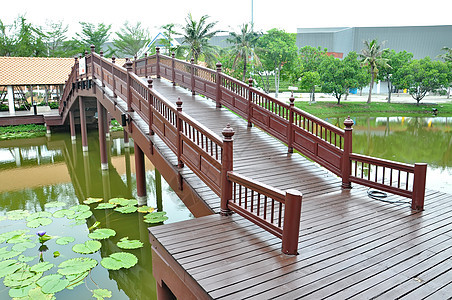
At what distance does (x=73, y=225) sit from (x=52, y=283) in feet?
9.00

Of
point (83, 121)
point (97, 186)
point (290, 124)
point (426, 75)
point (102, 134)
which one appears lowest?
point (97, 186)

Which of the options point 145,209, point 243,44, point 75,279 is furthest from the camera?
point 243,44

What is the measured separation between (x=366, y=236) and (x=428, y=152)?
44.4ft

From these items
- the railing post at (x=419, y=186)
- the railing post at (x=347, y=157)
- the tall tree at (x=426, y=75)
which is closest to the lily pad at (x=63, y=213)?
the railing post at (x=347, y=157)

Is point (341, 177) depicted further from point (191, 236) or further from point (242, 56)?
point (242, 56)

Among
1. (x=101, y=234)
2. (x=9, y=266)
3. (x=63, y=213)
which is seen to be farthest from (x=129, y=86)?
(x=9, y=266)

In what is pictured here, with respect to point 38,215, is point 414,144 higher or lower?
lower

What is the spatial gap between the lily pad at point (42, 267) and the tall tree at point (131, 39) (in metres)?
37.0

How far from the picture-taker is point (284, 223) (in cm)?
374

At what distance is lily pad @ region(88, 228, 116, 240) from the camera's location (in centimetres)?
722

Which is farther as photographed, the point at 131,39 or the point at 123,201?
the point at 131,39

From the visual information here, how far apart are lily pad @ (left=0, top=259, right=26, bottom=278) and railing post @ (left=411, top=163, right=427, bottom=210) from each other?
6311mm

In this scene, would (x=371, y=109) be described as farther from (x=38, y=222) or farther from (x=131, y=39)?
(x=38, y=222)

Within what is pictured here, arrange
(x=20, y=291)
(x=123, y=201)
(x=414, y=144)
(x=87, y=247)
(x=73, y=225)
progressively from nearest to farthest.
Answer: (x=20, y=291), (x=87, y=247), (x=73, y=225), (x=123, y=201), (x=414, y=144)
